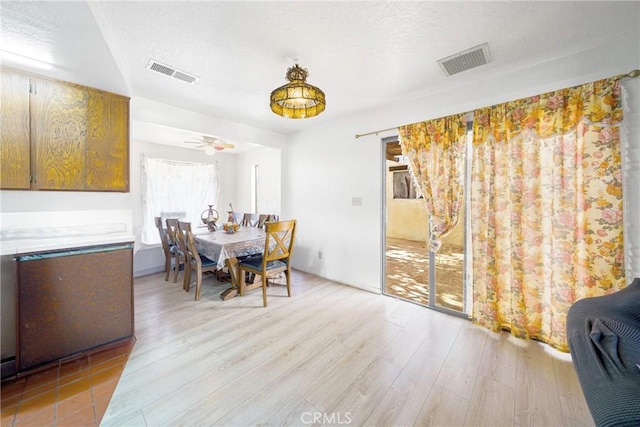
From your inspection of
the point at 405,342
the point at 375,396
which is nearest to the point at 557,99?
the point at 405,342

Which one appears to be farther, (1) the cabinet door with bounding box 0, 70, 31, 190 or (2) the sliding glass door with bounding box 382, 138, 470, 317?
(2) the sliding glass door with bounding box 382, 138, 470, 317

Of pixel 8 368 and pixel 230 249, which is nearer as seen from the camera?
pixel 8 368

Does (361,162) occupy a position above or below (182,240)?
above

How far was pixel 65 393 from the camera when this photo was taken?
1.57 metres

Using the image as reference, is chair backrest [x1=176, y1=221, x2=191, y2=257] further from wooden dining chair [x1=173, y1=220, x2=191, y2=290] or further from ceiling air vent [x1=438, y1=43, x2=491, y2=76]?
ceiling air vent [x1=438, y1=43, x2=491, y2=76]

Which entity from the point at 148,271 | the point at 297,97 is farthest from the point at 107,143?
the point at 148,271

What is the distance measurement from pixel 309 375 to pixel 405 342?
93cm

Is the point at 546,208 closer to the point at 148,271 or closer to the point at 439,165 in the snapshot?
the point at 439,165

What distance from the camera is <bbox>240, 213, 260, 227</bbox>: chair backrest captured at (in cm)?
447

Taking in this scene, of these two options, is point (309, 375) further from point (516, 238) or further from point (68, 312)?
point (516, 238)

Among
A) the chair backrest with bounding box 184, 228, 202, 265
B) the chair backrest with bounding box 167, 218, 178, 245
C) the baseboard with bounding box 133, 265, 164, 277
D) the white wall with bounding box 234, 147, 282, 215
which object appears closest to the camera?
the chair backrest with bounding box 184, 228, 202, 265

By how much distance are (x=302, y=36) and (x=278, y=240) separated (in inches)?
78.9

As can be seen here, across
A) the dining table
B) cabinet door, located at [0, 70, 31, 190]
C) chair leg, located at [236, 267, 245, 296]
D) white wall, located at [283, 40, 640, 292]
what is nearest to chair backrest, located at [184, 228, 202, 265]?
the dining table

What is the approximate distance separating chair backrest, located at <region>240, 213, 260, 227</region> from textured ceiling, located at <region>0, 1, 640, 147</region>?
2.46 m
